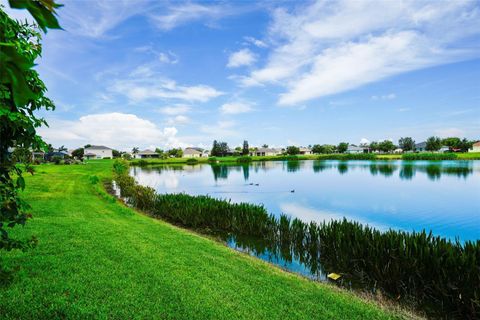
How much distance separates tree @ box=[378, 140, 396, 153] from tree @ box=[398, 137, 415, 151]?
11982 millimetres

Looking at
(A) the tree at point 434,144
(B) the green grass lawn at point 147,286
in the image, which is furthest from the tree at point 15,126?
(A) the tree at point 434,144

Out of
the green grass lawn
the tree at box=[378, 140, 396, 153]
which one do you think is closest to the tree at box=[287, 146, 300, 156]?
the tree at box=[378, 140, 396, 153]

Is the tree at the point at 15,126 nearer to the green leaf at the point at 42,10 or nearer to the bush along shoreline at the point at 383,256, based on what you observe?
the green leaf at the point at 42,10

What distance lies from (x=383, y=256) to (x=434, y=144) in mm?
145710

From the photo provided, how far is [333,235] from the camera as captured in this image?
10.5 metres

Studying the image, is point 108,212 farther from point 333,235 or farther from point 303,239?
point 333,235

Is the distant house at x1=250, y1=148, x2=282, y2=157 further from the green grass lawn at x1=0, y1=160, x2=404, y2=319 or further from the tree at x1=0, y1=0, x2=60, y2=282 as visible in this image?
the tree at x1=0, y1=0, x2=60, y2=282

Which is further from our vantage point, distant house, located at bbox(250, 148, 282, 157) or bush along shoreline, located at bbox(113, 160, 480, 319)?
distant house, located at bbox(250, 148, 282, 157)

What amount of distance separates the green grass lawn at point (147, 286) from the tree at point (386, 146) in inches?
6116

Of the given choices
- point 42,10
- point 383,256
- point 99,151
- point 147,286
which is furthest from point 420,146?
point 42,10

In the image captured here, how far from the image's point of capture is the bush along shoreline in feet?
23.3

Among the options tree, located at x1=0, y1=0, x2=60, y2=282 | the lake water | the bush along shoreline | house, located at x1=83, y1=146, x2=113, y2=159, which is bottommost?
the lake water

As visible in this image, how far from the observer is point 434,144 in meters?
129

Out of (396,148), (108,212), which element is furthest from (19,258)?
(396,148)
